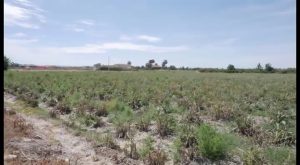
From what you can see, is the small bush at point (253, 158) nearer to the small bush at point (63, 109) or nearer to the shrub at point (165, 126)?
the shrub at point (165, 126)

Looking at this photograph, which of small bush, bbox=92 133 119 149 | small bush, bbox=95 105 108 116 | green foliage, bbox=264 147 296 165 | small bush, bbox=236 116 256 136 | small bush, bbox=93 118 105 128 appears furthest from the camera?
small bush, bbox=95 105 108 116

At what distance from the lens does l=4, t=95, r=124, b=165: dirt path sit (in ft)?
18.9

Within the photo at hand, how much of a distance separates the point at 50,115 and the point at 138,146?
13.0 ft

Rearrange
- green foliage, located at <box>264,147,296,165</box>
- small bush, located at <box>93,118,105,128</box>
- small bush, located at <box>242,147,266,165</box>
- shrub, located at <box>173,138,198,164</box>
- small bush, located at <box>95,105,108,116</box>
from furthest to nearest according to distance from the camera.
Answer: small bush, located at <box>95,105,108,116</box>, small bush, located at <box>93,118,105,128</box>, shrub, located at <box>173,138,198,164</box>, green foliage, located at <box>264,147,296,165</box>, small bush, located at <box>242,147,266,165</box>

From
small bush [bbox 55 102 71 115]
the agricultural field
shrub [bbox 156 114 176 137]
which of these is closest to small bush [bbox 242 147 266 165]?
the agricultural field

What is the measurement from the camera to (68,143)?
6980mm

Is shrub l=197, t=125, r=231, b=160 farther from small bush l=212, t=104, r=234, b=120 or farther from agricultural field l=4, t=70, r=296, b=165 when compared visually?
small bush l=212, t=104, r=234, b=120

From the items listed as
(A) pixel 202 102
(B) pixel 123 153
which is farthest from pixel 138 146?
(A) pixel 202 102

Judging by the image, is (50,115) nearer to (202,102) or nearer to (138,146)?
(138,146)

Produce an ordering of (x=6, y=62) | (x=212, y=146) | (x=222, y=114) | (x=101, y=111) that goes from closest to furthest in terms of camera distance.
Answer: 1. (x=6, y=62)
2. (x=212, y=146)
3. (x=222, y=114)
4. (x=101, y=111)

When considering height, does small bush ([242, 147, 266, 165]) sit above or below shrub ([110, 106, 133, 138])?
below

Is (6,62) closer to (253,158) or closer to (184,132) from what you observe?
(253,158)

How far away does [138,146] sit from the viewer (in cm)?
684

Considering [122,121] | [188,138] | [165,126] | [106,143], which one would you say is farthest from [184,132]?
[122,121]
